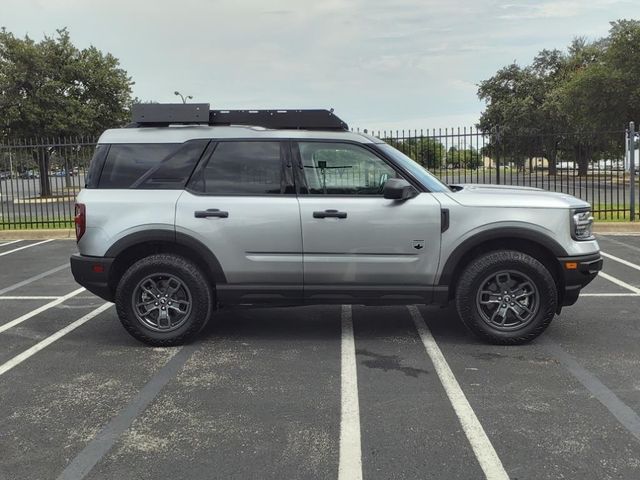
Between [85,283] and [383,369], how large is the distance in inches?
108

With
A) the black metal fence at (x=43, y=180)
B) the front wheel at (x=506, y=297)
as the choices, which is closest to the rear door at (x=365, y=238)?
the front wheel at (x=506, y=297)

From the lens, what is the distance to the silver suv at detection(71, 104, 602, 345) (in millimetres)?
4984

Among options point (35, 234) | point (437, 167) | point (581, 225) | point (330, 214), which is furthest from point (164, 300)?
point (437, 167)

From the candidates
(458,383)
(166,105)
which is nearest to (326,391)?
(458,383)

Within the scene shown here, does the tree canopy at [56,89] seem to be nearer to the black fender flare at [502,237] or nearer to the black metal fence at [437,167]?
the black metal fence at [437,167]

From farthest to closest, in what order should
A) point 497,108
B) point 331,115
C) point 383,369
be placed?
point 497,108, point 331,115, point 383,369

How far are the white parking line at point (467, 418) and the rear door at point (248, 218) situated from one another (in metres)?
1.27

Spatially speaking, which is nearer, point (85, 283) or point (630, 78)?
point (85, 283)

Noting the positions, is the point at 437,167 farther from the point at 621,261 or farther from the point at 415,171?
the point at 415,171

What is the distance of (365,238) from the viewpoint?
499cm

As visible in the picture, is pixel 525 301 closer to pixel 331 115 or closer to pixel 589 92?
pixel 331 115

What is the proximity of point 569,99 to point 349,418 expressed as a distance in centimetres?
3114

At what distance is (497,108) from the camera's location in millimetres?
47188

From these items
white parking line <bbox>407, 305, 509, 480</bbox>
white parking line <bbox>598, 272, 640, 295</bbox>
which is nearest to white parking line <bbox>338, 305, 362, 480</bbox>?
white parking line <bbox>407, 305, 509, 480</bbox>
